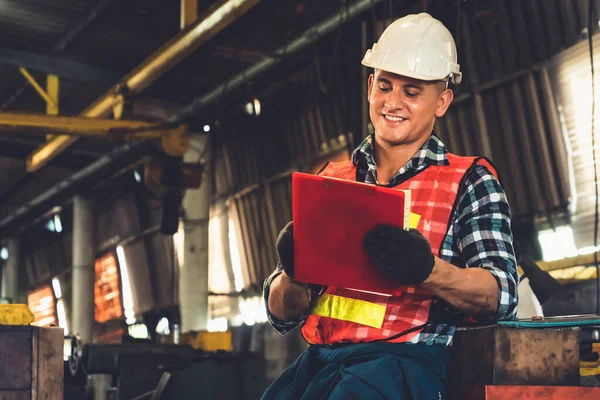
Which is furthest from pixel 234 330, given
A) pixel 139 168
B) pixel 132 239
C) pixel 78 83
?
pixel 132 239

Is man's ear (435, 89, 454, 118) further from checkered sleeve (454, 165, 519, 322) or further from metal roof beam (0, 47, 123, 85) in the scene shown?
metal roof beam (0, 47, 123, 85)

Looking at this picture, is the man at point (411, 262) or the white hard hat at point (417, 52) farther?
the white hard hat at point (417, 52)

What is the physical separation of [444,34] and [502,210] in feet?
1.94

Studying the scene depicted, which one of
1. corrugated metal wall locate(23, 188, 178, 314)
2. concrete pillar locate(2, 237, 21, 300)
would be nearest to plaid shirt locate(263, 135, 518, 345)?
corrugated metal wall locate(23, 188, 178, 314)

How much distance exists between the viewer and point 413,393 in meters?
1.99

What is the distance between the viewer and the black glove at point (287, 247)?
2070 millimetres

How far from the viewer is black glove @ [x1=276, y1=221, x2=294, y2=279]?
2070 mm

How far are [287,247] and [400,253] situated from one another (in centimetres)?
32

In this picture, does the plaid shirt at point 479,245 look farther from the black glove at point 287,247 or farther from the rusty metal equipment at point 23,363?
the rusty metal equipment at point 23,363

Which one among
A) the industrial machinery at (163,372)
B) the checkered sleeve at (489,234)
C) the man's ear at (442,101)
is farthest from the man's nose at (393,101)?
the industrial machinery at (163,372)

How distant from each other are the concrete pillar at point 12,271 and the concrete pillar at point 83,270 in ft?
13.1

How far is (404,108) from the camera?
2340mm

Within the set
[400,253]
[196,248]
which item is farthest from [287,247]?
[196,248]

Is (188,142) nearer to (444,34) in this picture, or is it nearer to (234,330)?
(234,330)
